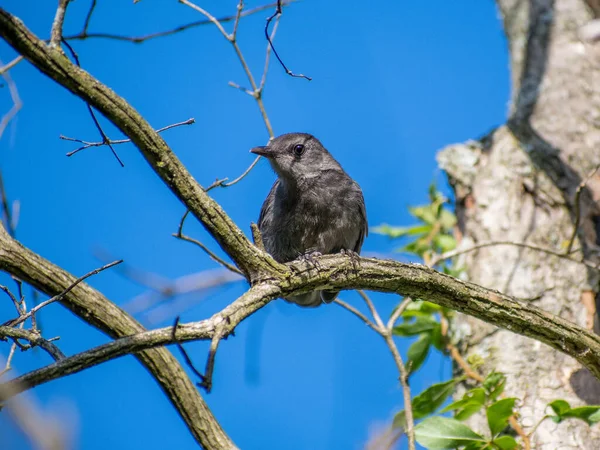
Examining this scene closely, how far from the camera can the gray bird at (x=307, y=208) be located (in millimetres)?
5480

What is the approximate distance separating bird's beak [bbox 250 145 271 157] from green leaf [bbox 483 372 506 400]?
2.32 m

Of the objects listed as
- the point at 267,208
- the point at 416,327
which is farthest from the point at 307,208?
the point at 416,327

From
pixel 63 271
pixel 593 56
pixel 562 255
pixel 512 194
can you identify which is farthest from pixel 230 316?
pixel 593 56

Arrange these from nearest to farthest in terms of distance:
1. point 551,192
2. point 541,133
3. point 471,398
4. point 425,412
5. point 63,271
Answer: point 63,271 → point 471,398 → point 425,412 → point 551,192 → point 541,133

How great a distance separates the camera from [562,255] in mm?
4910

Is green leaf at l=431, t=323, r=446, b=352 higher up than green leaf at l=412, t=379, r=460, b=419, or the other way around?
green leaf at l=431, t=323, r=446, b=352

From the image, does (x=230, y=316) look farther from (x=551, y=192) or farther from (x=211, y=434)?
(x=551, y=192)

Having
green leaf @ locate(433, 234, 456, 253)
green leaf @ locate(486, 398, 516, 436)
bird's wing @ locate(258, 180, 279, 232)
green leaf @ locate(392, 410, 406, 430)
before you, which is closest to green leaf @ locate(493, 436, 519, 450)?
green leaf @ locate(486, 398, 516, 436)

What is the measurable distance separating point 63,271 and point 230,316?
Result: 1.28m

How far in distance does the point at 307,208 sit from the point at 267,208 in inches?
24.1

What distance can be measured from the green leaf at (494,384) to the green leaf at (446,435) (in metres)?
0.43

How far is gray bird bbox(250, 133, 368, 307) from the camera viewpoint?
548 centimetres

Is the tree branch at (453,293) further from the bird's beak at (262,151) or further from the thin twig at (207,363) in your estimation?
the bird's beak at (262,151)

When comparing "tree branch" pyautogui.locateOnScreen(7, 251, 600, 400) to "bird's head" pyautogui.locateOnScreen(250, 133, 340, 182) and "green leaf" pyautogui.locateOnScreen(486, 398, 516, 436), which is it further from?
"bird's head" pyautogui.locateOnScreen(250, 133, 340, 182)
